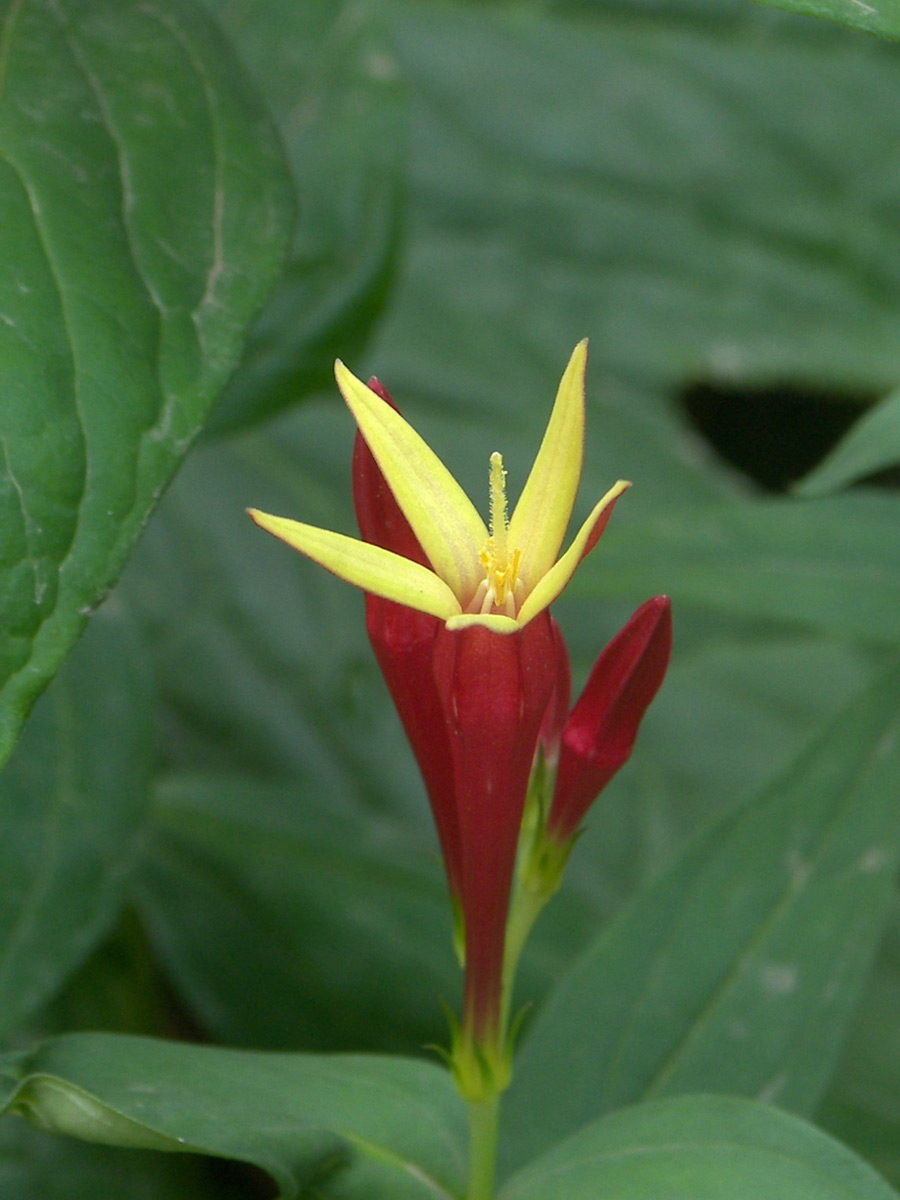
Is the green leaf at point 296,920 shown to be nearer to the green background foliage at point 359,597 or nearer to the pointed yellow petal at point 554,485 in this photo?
the green background foliage at point 359,597

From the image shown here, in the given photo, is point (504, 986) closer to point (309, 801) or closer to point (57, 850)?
point (57, 850)

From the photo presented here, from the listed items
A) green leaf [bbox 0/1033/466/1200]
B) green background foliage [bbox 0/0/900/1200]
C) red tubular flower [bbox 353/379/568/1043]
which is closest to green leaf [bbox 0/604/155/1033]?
green background foliage [bbox 0/0/900/1200]

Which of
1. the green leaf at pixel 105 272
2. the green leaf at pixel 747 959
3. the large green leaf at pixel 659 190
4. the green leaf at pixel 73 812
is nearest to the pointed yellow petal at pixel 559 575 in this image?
the green leaf at pixel 105 272

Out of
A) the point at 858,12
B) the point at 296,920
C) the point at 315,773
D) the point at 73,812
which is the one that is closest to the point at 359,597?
the point at 315,773

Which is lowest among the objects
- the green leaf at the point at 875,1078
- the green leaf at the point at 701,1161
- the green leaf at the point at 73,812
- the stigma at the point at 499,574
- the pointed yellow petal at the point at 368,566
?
the green leaf at the point at 875,1078

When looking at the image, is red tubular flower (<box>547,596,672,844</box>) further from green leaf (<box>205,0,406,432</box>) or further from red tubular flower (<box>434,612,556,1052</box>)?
green leaf (<box>205,0,406,432</box>)

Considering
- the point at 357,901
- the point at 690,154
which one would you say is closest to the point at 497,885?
→ the point at 357,901

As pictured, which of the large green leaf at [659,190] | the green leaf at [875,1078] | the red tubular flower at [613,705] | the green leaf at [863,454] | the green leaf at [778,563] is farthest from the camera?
the large green leaf at [659,190]

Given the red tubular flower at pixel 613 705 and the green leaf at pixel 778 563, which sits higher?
the red tubular flower at pixel 613 705
